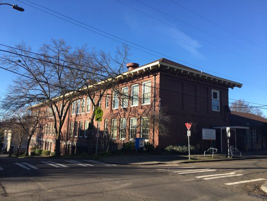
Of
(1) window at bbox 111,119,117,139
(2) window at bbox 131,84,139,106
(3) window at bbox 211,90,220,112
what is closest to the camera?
(2) window at bbox 131,84,139,106

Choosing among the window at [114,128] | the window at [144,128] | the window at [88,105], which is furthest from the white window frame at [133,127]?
the window at [88,105]

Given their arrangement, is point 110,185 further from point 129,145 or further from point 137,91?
point 137,91

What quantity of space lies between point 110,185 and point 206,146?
774 inches

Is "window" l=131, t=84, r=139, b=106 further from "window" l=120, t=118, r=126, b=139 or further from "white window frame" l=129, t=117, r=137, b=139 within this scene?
"window" l=120, t=118, r=126, b=139

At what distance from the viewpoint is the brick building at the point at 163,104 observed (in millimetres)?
22234

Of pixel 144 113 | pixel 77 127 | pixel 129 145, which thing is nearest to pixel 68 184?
pixel 129 145

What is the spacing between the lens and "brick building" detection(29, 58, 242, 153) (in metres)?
22.2

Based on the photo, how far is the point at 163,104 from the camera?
22281 mm

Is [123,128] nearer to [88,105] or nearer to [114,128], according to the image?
[114,128]

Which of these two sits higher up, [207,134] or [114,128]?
[114,128]

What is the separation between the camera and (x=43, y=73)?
22.7 m

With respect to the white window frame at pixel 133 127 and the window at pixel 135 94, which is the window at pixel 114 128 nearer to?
the white window frame at pixel 133 127

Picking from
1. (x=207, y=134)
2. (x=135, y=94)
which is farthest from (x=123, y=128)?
(x=207, y=134)

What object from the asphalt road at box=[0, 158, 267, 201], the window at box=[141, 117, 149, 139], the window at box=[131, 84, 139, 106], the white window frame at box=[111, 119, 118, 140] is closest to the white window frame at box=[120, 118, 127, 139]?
the white window frame at box=[111, 119, 118, 140]
